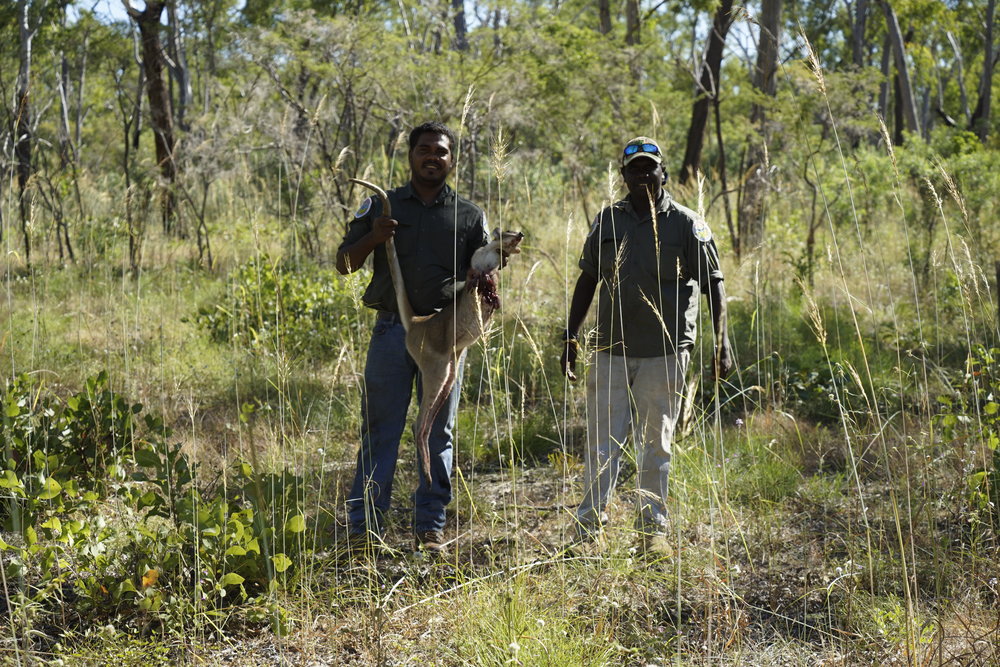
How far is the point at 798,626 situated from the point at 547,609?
0.91 metres

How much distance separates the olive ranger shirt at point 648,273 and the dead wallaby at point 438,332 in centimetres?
53

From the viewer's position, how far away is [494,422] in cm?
351

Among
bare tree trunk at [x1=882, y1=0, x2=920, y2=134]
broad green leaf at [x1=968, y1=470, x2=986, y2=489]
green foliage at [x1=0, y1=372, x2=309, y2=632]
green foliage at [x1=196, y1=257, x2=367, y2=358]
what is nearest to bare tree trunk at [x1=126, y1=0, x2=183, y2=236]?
green foliage at [x1=196, y1=257, x2=367, y2=358]

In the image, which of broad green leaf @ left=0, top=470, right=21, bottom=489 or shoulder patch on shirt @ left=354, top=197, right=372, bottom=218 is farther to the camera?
shoulder patch on shirt @ left=354, top=197, right=372, bottom=218

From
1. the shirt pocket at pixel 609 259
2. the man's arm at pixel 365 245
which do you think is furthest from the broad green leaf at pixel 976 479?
the man's arm at pixel 365 245

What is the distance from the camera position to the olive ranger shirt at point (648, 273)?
3.28 m

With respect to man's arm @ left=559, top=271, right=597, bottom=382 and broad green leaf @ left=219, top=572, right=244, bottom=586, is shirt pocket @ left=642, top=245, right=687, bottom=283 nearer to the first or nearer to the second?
man's arm @ left=559, top=271, right=597, bottom=382

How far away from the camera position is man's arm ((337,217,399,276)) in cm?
306

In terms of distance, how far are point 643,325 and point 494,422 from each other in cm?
71

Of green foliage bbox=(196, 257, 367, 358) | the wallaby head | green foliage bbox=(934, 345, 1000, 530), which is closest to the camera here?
the wallaby head

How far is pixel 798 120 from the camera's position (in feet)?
26.4

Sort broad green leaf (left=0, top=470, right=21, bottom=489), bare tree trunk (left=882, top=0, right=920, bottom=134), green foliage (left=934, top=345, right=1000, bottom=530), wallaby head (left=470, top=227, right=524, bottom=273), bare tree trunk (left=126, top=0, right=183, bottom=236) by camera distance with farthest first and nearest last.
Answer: bare tree trunk (left=882, top=0, right=920, bottom=134) → bare tree trunk (left=126, top=0, right=183, bottom=236) → green foliage (left=934, top=345, right=1000, bottom=530) → wallaby head (left=470, top=227, right=524, bottom=273) → broad green leaf (left=0, top=470, right=21, bottom=489)

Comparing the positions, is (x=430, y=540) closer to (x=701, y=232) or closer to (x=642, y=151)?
(x=701, y=232)

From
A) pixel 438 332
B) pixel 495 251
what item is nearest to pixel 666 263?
pixel 495 251
